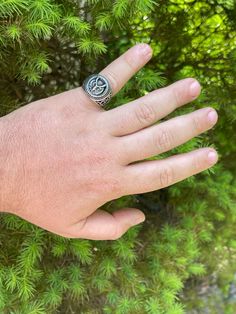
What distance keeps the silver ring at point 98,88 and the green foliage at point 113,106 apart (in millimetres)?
74

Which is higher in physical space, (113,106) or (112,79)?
(112,79)

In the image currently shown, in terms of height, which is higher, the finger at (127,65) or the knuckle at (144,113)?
the finger at (127,65)

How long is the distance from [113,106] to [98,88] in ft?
0.45

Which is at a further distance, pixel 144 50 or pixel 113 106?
pixel 113 106

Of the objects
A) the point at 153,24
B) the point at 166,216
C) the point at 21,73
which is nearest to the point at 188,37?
the point at 153,24

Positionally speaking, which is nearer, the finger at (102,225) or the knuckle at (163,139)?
the knuckle at (163,139)

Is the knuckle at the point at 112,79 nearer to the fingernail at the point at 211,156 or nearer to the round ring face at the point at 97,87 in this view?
the round ring face at the point at 97,87

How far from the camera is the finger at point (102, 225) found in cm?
120

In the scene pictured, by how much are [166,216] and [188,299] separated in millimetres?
359

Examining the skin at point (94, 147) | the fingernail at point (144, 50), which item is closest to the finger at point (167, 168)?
the skin at point (94, 147)

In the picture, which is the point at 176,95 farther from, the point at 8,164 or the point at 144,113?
the point at 8,164

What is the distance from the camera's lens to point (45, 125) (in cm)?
112

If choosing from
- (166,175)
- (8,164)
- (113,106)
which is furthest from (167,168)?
(8,164)

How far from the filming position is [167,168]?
1121mm
